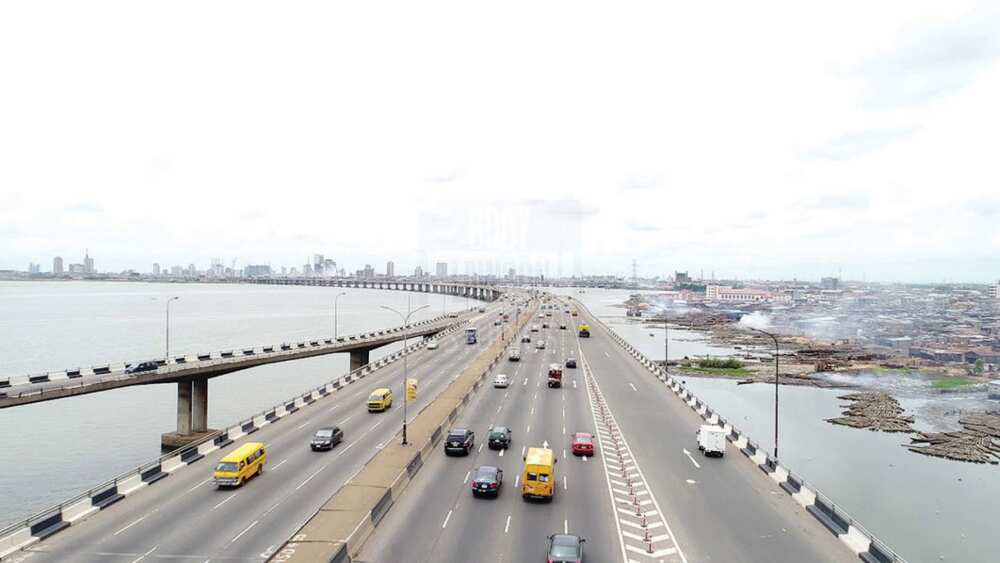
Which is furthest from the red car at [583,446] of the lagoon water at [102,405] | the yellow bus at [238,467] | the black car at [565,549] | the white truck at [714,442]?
the lagoon water at [102,405]

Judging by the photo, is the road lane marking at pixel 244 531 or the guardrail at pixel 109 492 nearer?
the guardrail at pixel 109 492

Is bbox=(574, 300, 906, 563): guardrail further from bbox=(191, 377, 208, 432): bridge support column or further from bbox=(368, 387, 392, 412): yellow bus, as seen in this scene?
bbox=(191, 377, 208, 432): bridge support column

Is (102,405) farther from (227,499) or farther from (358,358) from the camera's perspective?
(227,499)

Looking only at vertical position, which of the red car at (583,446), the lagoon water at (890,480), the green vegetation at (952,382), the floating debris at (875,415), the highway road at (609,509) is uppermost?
the red car at (583,446)

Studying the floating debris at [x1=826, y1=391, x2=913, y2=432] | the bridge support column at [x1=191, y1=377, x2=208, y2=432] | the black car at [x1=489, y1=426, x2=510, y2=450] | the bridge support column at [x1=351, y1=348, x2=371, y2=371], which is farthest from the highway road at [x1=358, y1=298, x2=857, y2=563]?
the bridge support column at [x1=351, y1=348, x2=371, y2=371]

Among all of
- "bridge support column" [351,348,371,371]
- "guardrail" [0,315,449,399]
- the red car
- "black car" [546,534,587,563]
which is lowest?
"bridge support column" [351,348,371,371]

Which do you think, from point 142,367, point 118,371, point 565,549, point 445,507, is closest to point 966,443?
point 445,507

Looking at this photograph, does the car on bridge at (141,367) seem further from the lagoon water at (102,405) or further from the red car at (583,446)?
the red car at (583,446)

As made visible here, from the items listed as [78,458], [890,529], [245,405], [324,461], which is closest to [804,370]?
[890,529]
